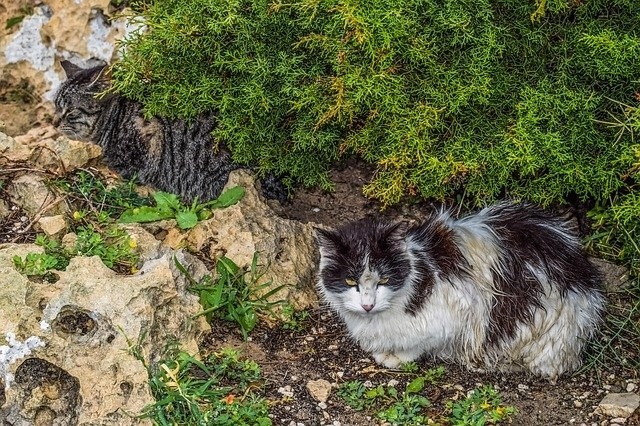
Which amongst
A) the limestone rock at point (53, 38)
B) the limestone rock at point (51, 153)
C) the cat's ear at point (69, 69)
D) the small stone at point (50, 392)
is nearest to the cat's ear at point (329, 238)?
the small stone at point (50, 392)

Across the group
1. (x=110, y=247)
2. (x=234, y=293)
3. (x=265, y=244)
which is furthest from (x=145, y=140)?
(x=234, y=293)

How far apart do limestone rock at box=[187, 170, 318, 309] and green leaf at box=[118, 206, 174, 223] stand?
0.64 ft

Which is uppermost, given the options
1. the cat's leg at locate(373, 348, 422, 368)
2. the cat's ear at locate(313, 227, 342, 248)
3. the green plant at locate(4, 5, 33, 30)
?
the cat's ear at locate(313, 227, 342, 248)

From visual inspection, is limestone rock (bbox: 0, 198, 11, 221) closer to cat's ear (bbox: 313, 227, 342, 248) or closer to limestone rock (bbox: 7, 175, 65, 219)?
limestone rock (bbox: 7, 175, 65, 219)

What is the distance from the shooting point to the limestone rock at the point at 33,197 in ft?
18.8

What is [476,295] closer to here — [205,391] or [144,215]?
[205,391]

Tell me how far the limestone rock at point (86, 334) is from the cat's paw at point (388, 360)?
105 cm

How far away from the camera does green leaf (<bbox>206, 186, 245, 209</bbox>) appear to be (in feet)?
19.0

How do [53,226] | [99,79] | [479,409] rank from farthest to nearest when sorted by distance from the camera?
[99,79] → [53,226] → [479,409]

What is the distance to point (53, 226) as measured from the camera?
5.55 m

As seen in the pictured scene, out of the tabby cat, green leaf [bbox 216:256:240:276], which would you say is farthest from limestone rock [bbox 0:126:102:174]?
green leaf [bbox 216:256:240:276]

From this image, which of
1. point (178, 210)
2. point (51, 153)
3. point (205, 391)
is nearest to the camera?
point (205, 391)

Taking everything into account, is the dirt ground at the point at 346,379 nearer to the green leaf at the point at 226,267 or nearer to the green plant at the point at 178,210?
the green leaf at the point at 226,267

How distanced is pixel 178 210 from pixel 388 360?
1.58 m
